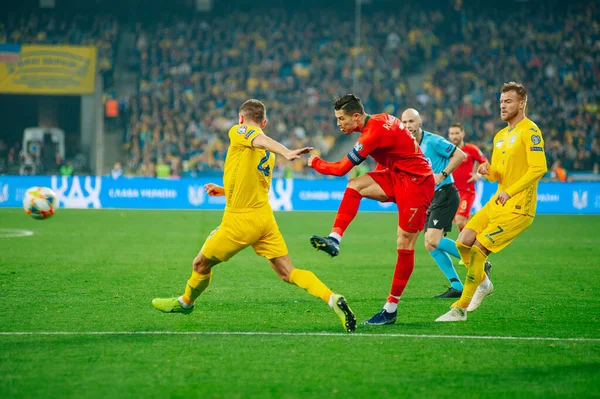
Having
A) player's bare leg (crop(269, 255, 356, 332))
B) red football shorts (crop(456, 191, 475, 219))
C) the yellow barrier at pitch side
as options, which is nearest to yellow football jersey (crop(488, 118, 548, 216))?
player's bare leg (crop(269, 255, 356, 332))

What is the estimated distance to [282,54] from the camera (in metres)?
38.6

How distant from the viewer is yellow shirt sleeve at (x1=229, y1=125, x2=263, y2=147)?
6.86m

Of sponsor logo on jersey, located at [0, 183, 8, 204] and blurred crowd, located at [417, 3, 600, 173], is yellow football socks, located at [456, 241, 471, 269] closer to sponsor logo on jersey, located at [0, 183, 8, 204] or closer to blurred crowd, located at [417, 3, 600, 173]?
sponsor logo on jersey, located at [0, 183, 8, 204]

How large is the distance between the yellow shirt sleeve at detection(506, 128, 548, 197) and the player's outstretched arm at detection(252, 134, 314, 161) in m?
2.23

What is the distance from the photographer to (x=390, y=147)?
7.48 meters

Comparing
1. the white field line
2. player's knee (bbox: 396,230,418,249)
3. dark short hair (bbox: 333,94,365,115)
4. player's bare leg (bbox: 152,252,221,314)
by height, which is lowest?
the white field line

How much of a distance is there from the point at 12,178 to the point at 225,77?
46.7 feet

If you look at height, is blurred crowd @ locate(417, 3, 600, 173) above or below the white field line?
above

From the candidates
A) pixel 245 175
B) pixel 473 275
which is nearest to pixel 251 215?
pixel 245 175

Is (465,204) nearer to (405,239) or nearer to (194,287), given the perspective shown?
(405,239)

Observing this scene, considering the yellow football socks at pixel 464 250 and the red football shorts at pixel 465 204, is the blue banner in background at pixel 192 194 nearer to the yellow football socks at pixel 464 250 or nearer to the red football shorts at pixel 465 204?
the red football shorts at pixel 465 204

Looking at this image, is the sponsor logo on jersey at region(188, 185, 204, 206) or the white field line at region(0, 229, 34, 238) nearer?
the white field line at region(0, 229, 34, 238)

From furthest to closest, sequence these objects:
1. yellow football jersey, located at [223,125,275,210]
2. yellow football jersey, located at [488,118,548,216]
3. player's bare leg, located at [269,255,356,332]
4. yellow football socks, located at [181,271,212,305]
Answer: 1. yellow football jersey, located at [488,118,548,216]
2. yellow football socks, located at [181,271,212,305]
3. yellow football jersey, located at [223,125,275,210]
4. player's bare leg, located at [269,255,356,332]

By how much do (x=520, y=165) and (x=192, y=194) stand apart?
19603 mm
